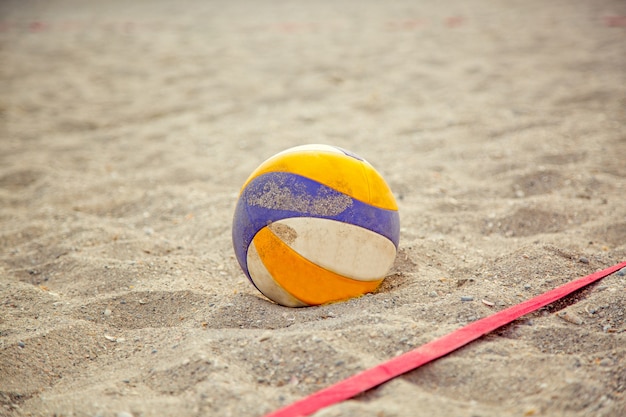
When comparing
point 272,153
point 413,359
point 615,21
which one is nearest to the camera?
point 413,359

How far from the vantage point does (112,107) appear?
5949mm

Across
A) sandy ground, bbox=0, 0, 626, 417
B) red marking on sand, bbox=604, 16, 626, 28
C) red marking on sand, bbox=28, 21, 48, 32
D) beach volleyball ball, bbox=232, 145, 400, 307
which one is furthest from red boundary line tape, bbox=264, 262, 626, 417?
red marking on sand, bbox=28, 21, 48, 32

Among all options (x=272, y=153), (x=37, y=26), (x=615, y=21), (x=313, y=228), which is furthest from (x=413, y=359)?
(x=37, y=26)

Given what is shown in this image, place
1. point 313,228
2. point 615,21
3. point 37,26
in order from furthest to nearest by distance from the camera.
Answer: point 37,26 < point 615,21 < point 313,228

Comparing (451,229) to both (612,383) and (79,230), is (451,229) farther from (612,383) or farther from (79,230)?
(79,230)

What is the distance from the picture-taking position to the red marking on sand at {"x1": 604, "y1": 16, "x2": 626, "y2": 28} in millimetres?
7688

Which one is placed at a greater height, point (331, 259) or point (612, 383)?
point (331, 259)

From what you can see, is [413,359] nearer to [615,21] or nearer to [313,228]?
[313,228]

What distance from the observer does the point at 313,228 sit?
87.8 inches

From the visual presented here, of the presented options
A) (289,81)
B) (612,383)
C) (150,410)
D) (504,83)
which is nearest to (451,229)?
(612,383)

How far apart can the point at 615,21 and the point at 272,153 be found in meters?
5.96

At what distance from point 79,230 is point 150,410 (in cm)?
184

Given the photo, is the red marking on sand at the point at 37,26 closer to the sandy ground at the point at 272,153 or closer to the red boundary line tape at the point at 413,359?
the sandy ground at the point at 272,153

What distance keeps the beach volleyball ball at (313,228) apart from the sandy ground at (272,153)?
103 millimetres
